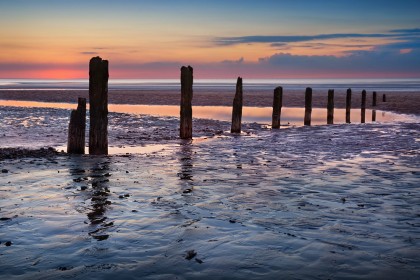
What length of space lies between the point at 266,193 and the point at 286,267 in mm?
3550

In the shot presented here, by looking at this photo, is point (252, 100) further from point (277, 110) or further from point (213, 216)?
point (213, 216)

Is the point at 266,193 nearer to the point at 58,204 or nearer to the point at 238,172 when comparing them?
the point at 238,172

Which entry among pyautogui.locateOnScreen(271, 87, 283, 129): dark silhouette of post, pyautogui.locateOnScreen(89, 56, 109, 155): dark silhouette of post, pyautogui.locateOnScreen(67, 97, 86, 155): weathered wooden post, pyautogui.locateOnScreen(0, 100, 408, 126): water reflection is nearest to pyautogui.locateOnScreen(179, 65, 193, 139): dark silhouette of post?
pyautogui.locateOnScreen(89, 56, 109, 155): dark silhouette of post

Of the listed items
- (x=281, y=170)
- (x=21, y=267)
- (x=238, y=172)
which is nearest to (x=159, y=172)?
(x=238, y=172)

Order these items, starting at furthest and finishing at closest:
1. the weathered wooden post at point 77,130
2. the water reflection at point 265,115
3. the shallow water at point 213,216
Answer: the water reflection at point 265,115, the weathered wooden post at point 77,130, the shallow water at point 213,216

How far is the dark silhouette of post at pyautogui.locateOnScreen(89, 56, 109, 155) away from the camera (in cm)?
1360

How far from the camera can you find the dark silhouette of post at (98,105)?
44.6 feet

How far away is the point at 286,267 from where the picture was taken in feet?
16.9

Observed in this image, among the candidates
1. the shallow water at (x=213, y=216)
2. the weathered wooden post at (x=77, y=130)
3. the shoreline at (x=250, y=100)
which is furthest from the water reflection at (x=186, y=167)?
the shoreline at (x=250, y=100)

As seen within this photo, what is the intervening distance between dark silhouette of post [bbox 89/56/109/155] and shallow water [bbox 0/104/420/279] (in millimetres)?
705

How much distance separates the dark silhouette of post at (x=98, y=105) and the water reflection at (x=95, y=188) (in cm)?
78

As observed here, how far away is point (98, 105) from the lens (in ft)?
44.7

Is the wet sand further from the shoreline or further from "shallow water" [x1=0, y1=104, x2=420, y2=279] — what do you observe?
"shallow water" [x1=0, y1=104, x2=420, y2=279]

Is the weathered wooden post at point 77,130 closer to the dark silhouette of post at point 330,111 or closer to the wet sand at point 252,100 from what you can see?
the dark silhouette of post at point 330,111
